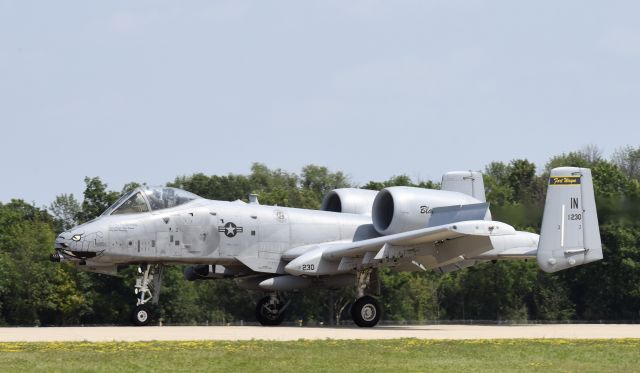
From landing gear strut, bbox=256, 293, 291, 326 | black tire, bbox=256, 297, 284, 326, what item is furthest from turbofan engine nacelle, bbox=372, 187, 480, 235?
black tire, bbox=256, 297, 284, 326

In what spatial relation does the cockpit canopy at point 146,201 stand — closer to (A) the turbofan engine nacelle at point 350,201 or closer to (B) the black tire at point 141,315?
(B) the black tire at point 141,315

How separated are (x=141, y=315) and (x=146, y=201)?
269 centimetres

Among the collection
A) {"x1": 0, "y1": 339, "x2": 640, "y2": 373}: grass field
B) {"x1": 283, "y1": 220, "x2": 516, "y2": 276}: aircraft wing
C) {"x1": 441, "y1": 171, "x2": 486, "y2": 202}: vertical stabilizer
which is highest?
{"x1": 441, "y1": 171, "x2": 486, "y2": 202}: vertical stabilizer

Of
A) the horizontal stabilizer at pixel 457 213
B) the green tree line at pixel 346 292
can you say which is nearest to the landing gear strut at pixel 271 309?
the horizontal stabilizer at pixel 457 213

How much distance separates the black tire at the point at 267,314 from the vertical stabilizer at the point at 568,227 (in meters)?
6.60

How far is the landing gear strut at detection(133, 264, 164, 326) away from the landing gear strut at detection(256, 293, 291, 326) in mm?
2673

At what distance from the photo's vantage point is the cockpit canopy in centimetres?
2684

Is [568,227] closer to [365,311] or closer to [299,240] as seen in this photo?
[365,311]

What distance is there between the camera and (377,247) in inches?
1026

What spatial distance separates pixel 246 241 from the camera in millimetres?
27812

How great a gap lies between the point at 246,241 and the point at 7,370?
1260 cm

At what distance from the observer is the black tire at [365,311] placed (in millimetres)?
27125

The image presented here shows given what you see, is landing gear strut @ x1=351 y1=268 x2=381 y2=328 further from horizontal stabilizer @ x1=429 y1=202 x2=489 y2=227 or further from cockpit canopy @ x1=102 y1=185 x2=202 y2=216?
cockpit canopy @ x1=102 y1=185 x2=202 y2=216

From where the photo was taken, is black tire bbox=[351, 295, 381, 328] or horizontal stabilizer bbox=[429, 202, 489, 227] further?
horizontal stabilizer bbox=[429, 202, 489, 227]
